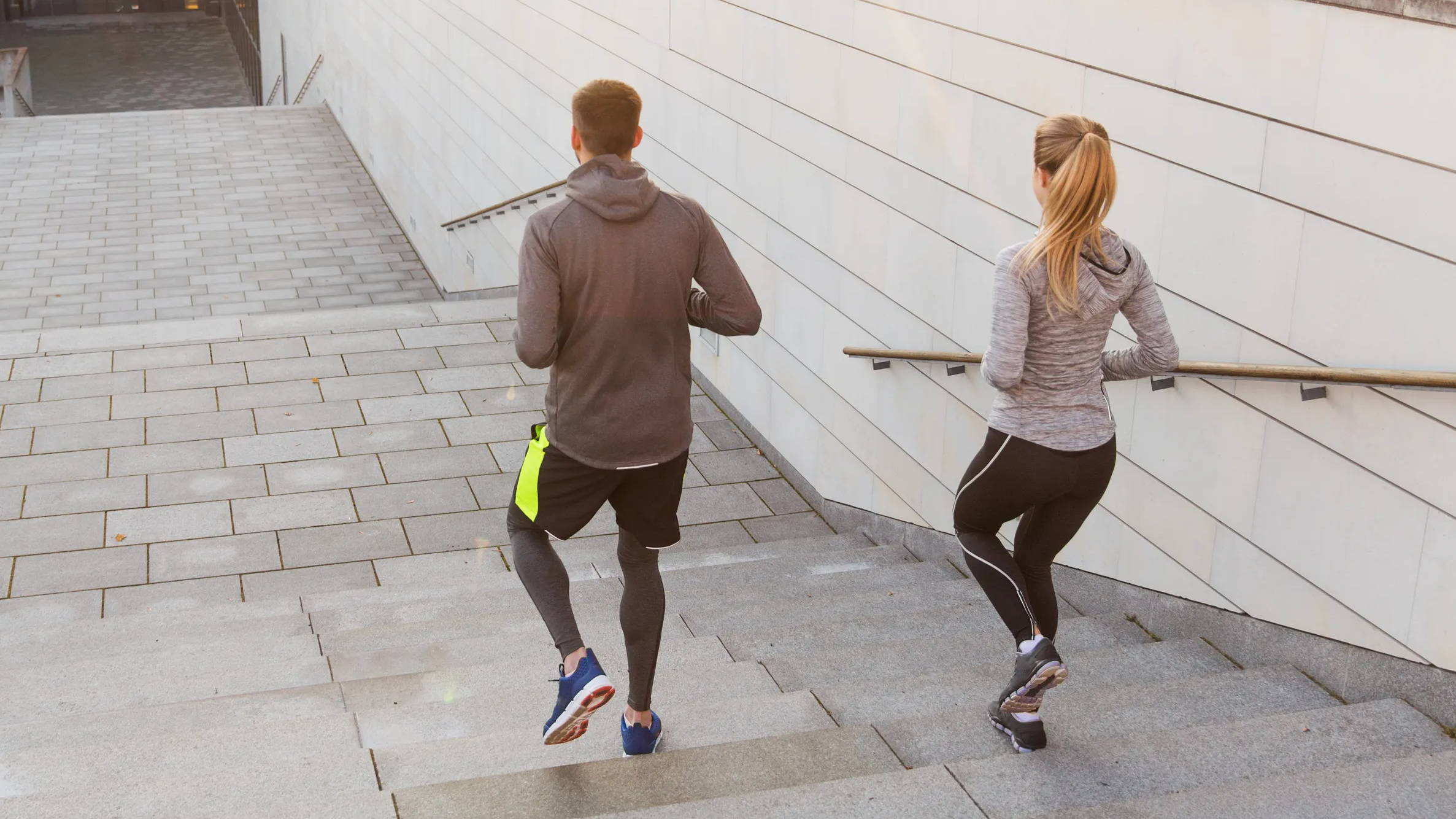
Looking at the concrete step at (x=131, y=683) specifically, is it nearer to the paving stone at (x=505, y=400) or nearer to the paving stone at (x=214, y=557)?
the paving stone at (x=214, y=557)

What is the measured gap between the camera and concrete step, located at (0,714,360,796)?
298 cm

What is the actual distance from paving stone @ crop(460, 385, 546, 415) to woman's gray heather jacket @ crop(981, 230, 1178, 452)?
14.7 feet

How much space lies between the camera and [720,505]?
6223 mm

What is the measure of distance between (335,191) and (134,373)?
37.5ft

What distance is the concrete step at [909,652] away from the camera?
378 cm

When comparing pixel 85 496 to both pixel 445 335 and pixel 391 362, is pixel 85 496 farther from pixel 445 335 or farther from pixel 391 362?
pixel 445 335

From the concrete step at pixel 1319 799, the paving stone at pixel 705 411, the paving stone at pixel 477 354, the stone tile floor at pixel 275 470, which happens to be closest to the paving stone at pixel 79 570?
the stone tile floor at pixel 275 470

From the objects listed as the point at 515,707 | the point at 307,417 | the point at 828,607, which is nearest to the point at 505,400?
the point at 307,417

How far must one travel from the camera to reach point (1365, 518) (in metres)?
3.23

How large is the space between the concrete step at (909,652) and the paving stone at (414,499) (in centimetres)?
230

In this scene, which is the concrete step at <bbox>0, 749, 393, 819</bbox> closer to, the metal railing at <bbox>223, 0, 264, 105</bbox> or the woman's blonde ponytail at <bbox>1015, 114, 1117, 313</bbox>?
the woman's blonde ponytail at <bbox>1015, 114, 1117, 313</bbox>

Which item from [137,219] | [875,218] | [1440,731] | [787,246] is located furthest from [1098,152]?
[137,219]

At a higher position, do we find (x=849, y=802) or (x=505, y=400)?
(x=849, y=802)

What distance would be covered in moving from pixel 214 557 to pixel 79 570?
0.48m
